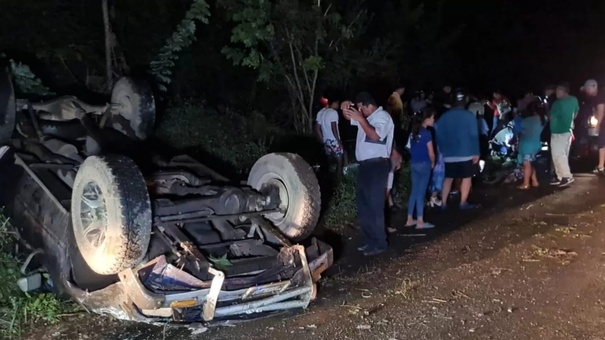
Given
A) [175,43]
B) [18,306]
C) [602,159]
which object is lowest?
[18,306]

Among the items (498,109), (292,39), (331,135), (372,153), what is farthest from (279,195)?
(498,109)

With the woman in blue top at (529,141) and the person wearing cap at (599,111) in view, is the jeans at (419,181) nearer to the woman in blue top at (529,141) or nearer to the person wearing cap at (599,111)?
the woman in blue top at (529,141)

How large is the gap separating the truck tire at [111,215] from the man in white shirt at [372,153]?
2.71 m

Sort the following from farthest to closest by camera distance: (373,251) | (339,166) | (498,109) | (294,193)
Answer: (498,109), (339,166), (373,251), (294,193)

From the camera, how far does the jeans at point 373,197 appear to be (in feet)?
23.2

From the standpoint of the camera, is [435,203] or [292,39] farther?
[292,39]

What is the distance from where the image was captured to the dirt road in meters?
5.23

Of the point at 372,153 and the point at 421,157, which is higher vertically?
the point at 372,153

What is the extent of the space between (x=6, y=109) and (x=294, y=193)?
2917 millimetres

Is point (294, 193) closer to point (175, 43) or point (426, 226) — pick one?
point (426, 226)

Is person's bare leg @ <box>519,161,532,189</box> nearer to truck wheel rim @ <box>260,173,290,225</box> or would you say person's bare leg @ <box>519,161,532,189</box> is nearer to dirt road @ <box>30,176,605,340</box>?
dirt road @ <box>30,176,605,340</box>

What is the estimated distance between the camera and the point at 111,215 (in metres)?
4.83

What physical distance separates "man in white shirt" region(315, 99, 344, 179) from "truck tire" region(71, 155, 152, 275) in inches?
195

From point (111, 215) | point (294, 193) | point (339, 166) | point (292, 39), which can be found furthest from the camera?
point (292, 39)
